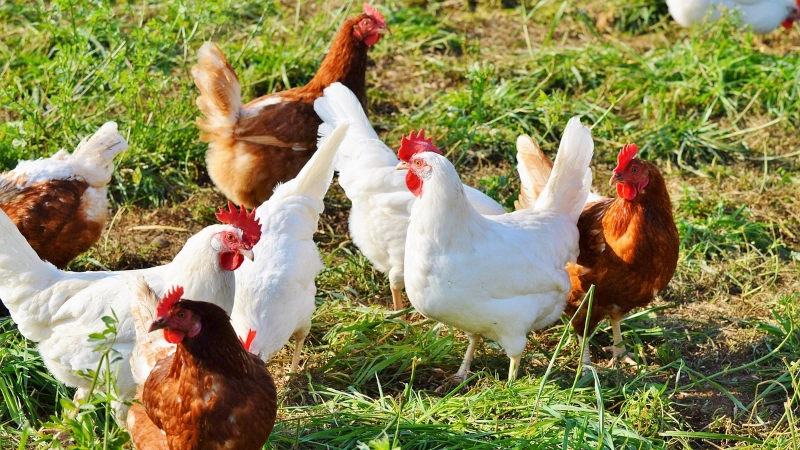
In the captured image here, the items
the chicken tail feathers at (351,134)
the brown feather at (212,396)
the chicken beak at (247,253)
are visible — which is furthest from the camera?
the chicken tail feathers at (351,134)

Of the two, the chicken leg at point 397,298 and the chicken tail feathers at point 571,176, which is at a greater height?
the chicken tail feathers at point 571,176

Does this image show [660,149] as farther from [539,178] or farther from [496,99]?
[539,178]

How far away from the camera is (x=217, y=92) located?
570 cm

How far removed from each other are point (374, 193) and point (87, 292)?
158cm

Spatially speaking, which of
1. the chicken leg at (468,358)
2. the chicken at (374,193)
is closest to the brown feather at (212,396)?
the chicken leg at (468,358)

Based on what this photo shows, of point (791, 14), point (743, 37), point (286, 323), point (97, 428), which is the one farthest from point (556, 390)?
point (791, 14)

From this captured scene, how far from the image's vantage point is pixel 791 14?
27.3ft

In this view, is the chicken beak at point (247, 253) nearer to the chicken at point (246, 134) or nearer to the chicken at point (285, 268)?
the chicken at point (285, 268)

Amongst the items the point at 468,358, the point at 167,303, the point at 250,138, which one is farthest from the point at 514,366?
the point at 250,138

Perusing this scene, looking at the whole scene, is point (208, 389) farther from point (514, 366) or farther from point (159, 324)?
point (514, 366)

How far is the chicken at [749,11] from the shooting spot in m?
7.88

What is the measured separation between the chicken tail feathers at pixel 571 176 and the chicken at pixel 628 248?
16 cm

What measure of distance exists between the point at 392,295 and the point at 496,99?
208cm

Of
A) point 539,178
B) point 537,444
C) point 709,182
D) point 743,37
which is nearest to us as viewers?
point 537,444
